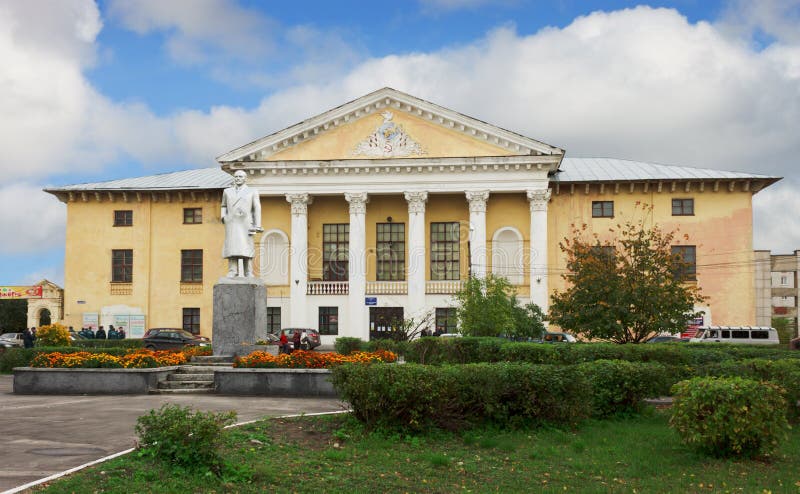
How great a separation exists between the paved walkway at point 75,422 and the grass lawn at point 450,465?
39.9 inches

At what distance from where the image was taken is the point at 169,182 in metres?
52.0

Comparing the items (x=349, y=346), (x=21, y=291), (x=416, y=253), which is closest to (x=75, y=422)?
(x=349, y=346)


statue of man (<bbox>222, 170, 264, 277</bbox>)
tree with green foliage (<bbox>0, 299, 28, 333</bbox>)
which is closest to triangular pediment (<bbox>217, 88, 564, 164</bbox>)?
statue of man (<bbox>222, 170, 264, 277</bbox>)

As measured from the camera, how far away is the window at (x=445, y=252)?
48.8 metres

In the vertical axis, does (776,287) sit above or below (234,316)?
above

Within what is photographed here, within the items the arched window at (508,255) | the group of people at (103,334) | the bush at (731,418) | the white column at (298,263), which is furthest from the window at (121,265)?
the bush at (731,418)

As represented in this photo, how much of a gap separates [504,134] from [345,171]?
9.42 m

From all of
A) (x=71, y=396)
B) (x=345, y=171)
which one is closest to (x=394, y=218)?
(x=345, y=171)

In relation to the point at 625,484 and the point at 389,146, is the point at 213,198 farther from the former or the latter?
the point at 625,484

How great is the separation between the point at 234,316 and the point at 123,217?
33017mm

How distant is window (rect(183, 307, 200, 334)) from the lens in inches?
1978

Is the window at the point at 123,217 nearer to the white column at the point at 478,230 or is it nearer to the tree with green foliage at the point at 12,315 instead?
the white column at the point at 478,230

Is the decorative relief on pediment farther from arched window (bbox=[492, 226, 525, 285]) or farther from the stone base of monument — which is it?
the stone base of monument

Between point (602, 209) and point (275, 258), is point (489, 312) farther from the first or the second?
point (275, 258)
